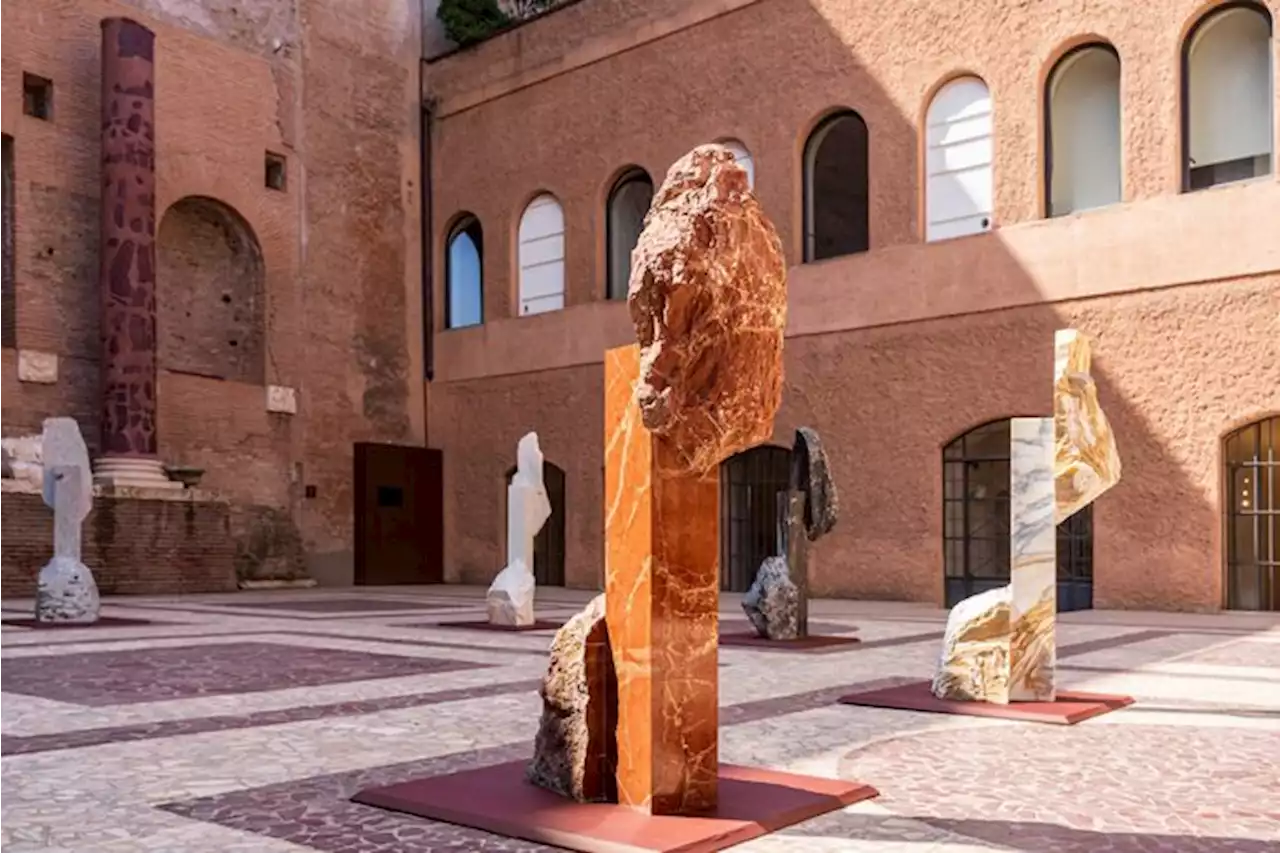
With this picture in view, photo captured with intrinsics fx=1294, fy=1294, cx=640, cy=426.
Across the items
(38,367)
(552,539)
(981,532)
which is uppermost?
(38,367)

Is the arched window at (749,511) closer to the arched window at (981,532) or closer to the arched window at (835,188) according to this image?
the arched window at (981,532)

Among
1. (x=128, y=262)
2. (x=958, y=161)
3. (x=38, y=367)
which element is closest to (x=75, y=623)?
(x=38, y=367)

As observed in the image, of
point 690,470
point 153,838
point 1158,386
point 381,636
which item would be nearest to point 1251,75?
point 1158,386

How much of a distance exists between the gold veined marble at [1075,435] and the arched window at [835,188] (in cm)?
1056

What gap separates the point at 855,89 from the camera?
16.5 m

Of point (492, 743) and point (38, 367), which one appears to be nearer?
point (492, 743)

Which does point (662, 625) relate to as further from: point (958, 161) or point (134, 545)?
point (134, 545)

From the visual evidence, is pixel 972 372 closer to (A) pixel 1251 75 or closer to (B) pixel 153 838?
(A) pixel 1251 75

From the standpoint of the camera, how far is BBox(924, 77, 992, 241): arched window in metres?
15.5

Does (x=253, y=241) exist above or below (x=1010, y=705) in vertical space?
above

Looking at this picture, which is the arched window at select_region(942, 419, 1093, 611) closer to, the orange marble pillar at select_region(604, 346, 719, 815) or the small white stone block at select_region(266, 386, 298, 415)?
the small white stone block at select_region(266, 386, 298, 415)

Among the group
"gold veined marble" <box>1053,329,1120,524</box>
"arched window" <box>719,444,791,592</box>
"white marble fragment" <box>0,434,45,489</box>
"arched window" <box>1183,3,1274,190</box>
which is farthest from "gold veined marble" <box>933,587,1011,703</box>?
"white marble fragment" <box>0,434,45,489</box>

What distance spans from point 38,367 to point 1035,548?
1446cm

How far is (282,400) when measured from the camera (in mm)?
20250
